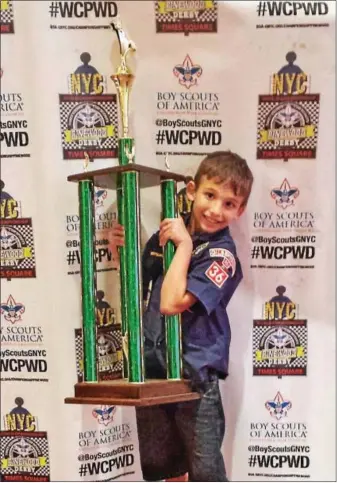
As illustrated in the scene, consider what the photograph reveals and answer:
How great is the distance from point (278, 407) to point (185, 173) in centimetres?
52

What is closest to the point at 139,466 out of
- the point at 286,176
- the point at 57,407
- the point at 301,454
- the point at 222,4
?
the point at 57,407

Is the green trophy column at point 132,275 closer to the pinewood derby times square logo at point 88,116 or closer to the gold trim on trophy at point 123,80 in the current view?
the gold trim on trophy at point 123,80

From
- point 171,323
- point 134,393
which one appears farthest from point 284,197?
point 134,393

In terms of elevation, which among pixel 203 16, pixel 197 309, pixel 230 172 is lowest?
pixel 197 309

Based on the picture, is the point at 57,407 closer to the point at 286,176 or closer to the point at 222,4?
the point at 286,176

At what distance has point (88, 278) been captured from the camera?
984 millimetres

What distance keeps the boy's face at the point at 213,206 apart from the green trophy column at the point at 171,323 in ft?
0.25

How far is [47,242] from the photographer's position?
1163 millimetres

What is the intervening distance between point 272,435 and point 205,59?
78cm

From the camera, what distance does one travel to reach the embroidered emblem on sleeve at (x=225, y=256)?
1.03m

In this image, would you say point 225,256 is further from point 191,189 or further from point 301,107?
point 301,107

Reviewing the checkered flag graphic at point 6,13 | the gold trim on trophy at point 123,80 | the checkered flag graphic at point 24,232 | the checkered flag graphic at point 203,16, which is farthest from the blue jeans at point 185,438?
the checkered flag graphic at point 6,13

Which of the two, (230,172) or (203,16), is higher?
(203,16)

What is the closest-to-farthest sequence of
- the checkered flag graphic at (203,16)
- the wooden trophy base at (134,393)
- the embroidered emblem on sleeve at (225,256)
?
the wooden trophy base at (134,393) < the embroidered emblem on sleeve at (225,256) < the checkered flag graphic at (203,16)
